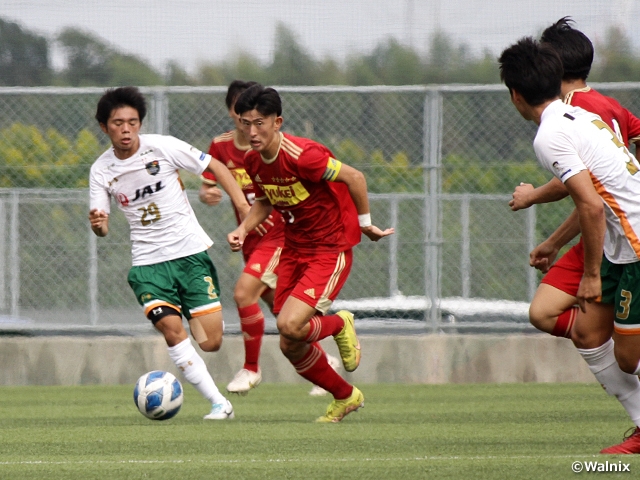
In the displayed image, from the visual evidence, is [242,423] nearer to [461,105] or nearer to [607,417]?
[607,417]

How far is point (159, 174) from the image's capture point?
7.96 m

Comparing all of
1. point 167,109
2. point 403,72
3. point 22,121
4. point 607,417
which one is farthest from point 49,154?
point 607,417

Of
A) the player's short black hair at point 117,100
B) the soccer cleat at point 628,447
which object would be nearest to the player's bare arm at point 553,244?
the soccer cleat at point 628,447

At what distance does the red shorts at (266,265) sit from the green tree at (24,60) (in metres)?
3.39

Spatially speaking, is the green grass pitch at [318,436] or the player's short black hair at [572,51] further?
the player's short black hair at [572,51]

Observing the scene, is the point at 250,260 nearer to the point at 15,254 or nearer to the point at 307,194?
the point at 307,194

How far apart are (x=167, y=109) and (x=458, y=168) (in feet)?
8.85

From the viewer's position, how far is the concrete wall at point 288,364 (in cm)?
1073

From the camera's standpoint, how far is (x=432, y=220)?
1091cm

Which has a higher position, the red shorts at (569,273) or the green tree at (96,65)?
the green tree at (96,65)

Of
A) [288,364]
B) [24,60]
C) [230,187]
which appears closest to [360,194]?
[230,187]

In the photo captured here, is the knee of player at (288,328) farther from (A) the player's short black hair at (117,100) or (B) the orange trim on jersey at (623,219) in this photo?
(B) the orange trim on jersey at (623,219)

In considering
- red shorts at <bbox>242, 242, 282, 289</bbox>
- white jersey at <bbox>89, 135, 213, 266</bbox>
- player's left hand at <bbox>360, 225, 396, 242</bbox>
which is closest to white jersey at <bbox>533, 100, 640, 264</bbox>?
player's left hand at <bbox>360, 225, 396, 242</bbox>

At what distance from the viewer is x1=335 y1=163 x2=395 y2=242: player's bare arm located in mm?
7176
